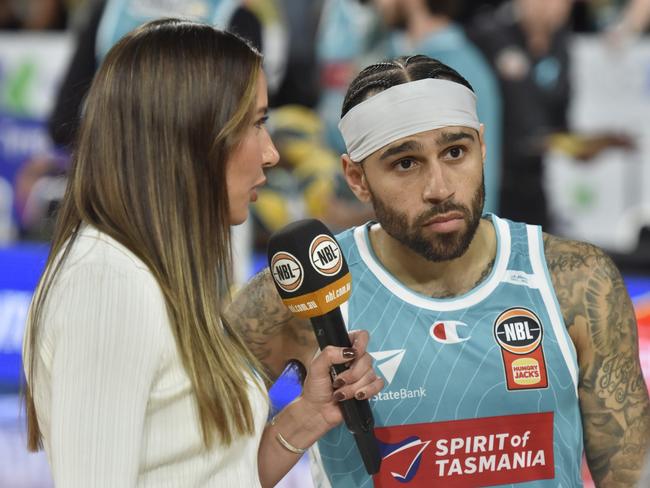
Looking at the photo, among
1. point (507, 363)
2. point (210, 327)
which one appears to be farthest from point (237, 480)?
point (507, 363)

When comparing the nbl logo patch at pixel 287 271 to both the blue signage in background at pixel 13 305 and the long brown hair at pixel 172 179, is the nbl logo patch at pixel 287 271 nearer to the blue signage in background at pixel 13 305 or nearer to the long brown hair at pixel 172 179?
the long brown hair at pixel 172 179

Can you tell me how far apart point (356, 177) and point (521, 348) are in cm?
52

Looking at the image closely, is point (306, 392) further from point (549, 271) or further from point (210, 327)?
point (549, 271)

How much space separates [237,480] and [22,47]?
22.3 feet

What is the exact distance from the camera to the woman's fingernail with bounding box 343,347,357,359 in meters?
1.99

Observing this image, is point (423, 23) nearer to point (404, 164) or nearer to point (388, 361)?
point (404, 164)

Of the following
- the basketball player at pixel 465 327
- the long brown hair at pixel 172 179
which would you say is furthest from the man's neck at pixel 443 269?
the long brown hair at pixel 172 179

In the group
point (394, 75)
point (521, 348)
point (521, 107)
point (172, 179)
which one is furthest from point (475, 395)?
point (521, 107)

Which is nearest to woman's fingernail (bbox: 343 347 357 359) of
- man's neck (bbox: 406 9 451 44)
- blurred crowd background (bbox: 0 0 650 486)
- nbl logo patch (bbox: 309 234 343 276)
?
nbl logo patch (bbox: 309 234 343 276)

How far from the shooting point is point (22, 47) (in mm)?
8164

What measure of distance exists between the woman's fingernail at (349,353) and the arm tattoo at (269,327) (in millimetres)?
459

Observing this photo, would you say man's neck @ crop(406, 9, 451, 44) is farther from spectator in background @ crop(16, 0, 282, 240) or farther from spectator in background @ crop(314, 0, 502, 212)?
spectator in background @ crop(16, 0, 282, 240)

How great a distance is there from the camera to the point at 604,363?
92.5 inches

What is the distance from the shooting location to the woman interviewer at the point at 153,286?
1771 mm
